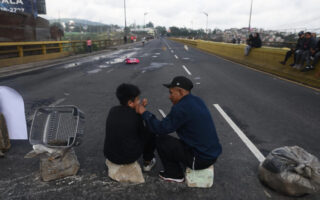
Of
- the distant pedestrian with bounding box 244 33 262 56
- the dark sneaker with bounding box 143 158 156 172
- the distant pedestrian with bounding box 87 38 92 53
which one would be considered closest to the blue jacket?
the dark sneaker with bounding box 143 158 156 172

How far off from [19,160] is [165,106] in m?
3.86

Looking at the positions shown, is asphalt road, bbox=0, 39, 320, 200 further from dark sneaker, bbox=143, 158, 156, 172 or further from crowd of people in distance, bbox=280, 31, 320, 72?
crowd of people in distance, bbox=280, 31, 320, 72

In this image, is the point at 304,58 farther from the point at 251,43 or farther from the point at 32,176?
the point at 32,176

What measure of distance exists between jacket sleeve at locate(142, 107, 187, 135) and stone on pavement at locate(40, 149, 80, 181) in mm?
1278

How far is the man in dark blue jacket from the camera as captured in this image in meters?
2.88

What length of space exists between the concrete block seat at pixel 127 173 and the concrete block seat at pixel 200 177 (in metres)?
0.64

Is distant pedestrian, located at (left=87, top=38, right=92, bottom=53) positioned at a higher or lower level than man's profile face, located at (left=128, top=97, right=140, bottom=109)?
higher

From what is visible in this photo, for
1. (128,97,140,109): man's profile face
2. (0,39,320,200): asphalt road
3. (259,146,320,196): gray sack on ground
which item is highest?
(128,97,140,109): man's profile face

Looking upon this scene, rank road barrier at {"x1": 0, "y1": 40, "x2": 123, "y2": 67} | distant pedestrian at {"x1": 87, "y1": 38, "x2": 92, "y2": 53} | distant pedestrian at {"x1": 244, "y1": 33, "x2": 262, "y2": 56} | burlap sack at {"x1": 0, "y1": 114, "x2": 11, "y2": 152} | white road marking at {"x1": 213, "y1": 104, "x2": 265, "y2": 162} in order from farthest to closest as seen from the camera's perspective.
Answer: distant pedestrian at {"x1": 87, "y1": 38, "x2": 92, "y2": 53} < distant pedestrian at {"x1": 244, "y1": 33, "x2": 262, "y2": 56} < road barrier at {"x1": 0, "y1": 40, "x2": 123, "y2": 67} < white road marking at {"x1": 213, "y1": 104, "x2": 265, "y2": 162} < burlap sack at {"x1": 0, "y1": 114, "x2": 11, "y2": 152}

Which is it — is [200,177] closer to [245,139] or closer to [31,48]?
[245,139]

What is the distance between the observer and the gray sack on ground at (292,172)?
2.78 meters

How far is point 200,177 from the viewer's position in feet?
10.3

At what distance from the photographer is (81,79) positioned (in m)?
11.2

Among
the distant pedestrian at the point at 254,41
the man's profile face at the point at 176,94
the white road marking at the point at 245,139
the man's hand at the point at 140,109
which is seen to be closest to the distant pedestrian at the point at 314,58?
the distant pedestrian at the point at 254,41
